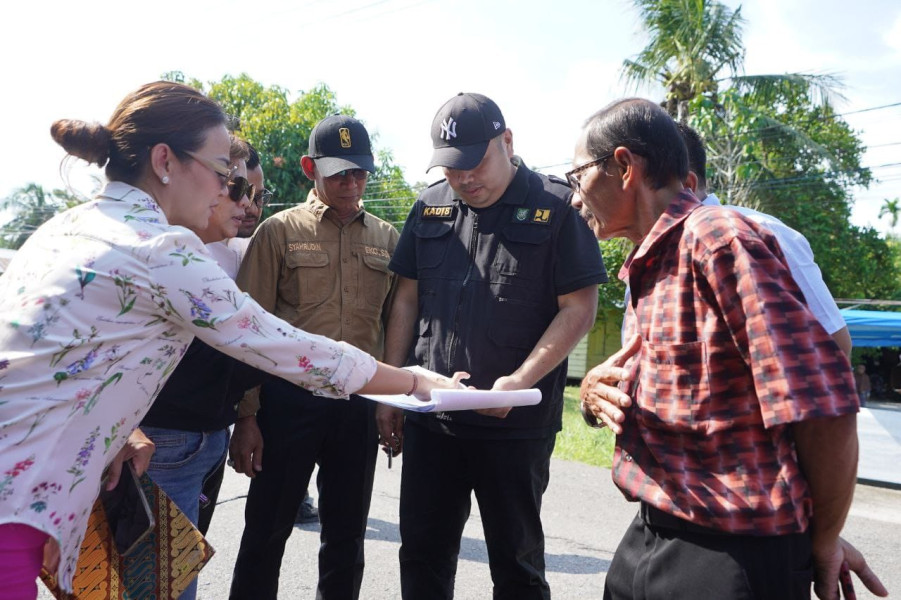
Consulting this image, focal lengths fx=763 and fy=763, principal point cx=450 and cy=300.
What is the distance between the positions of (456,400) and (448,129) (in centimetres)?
137

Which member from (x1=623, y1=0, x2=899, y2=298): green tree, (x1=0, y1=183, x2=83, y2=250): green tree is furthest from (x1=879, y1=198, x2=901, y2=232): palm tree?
(x1=0, y1=183, x2=83, y2=250): green tree

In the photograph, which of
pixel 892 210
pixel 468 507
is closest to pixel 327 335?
pixel 468 507

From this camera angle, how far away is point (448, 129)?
10.2ft

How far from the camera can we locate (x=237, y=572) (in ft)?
10.5

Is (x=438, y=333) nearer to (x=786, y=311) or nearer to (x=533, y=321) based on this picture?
(x=533, y=321)

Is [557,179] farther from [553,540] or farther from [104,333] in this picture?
[553,540]

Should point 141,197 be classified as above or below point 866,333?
above

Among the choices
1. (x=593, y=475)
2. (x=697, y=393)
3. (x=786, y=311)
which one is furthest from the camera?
(x=593, y=475)

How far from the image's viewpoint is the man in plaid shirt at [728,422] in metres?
1.49

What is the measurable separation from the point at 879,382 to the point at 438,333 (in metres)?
24.6

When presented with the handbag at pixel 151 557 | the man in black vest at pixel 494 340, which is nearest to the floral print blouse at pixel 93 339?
the handbag at pixel 151 557

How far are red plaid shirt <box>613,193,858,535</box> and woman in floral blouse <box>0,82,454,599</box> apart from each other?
2.52ft

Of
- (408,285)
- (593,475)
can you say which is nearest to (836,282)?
(593,475)

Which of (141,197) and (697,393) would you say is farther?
(141,197)
